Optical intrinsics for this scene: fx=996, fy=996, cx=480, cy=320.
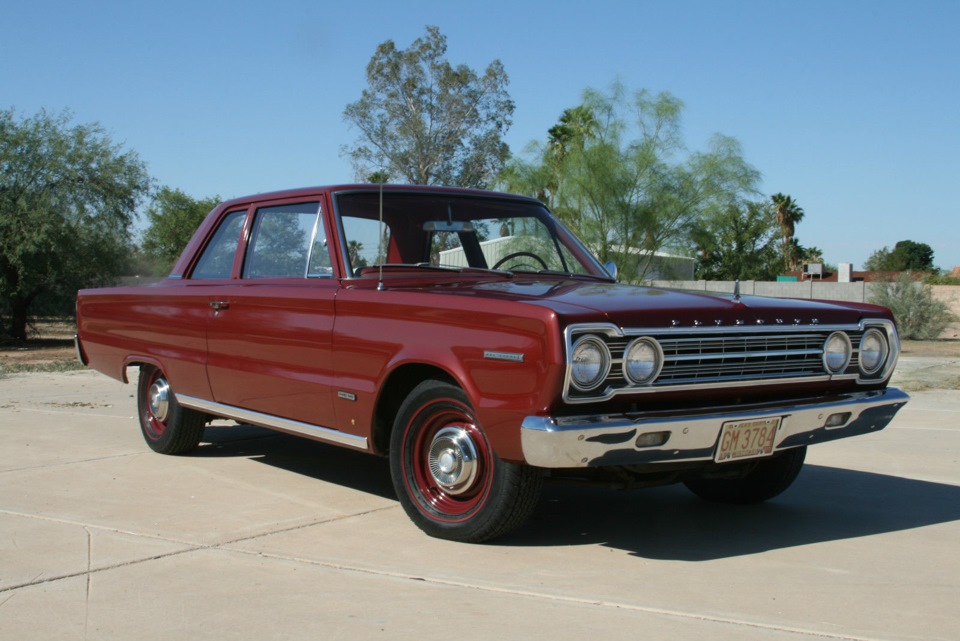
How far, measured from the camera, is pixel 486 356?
4059mm

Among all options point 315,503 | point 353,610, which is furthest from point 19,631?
point 315,503

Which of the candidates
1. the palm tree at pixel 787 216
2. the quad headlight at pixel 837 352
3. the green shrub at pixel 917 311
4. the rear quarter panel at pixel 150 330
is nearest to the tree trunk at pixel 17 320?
the rear quarter panel at pixel 150 330

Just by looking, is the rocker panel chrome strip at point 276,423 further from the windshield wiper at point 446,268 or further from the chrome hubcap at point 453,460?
the windshield wiper at point 446,268

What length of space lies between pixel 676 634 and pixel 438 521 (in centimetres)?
145

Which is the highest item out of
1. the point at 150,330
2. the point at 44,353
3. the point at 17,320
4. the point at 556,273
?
the point at 556,273

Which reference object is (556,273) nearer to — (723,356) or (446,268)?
(446,268)

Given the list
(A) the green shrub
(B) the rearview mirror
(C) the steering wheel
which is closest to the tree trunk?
(B) the rearview mirror

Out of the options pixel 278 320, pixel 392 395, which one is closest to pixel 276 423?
pixel 278 320

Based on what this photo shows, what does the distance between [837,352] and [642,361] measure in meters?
1.29

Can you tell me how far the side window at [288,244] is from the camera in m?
5.44

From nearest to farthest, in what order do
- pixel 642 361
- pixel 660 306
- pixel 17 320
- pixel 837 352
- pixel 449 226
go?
pixel 642 361
pixel 660 306
pixel 837 352
pixel 449 226
pixel 17 320

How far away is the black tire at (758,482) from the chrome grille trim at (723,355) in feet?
2.11

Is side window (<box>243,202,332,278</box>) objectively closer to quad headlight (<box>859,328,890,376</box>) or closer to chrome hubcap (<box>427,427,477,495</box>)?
chrome hubcap (<box>427,427,477,495</box>)

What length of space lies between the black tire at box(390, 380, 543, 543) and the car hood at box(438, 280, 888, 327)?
1.82 feet
